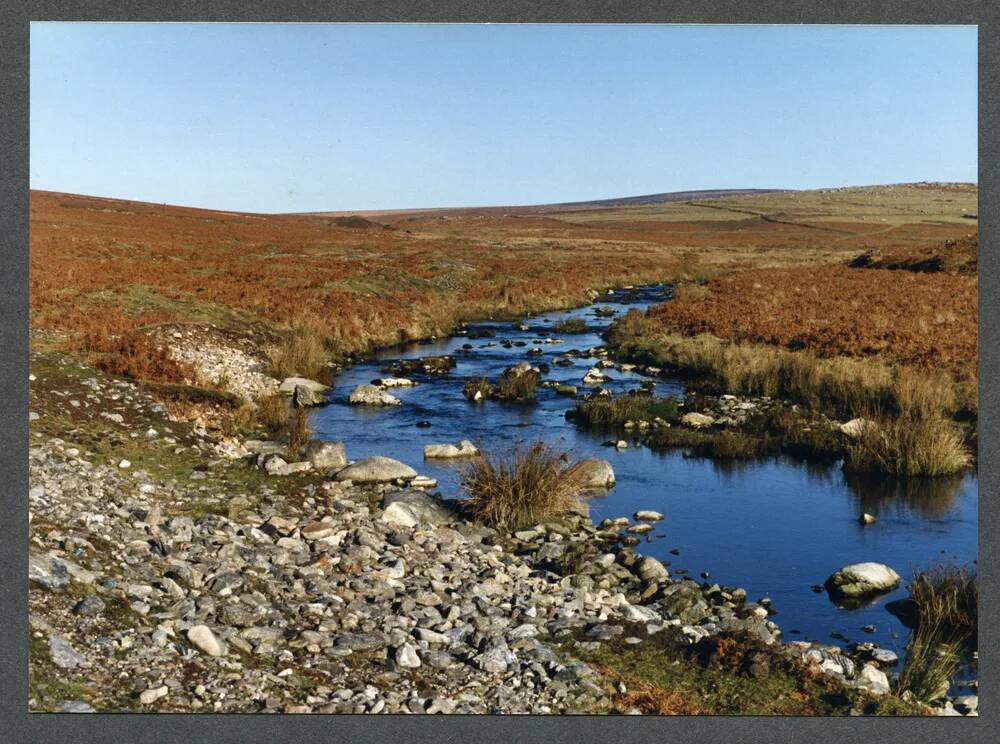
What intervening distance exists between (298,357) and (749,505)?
1154cm

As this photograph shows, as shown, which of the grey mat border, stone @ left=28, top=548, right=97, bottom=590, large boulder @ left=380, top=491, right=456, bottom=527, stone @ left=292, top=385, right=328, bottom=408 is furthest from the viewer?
stone @ left=292, top=385, right=328, bottom=408

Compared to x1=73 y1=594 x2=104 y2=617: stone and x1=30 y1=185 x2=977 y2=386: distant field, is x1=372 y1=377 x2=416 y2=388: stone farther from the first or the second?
x1=73 y1=594 x2=104 y2=617: stone

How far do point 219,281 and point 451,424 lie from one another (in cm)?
1384

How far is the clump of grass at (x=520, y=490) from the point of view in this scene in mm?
10938

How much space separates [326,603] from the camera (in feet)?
26.4

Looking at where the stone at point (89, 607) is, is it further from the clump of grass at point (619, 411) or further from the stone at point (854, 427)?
the stone at point (854, 427)

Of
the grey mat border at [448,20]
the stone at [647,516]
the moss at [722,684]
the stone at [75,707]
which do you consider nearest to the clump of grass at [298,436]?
the stone at [647,516]

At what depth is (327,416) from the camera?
17.0 metres

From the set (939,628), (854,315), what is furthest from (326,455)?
(854,315)

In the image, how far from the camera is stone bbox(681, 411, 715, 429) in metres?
16.3

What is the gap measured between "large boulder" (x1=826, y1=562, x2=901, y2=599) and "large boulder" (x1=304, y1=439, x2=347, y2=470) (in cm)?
659

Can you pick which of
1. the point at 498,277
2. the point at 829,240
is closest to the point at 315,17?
the point at 498,277

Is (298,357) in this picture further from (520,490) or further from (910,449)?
(910,449)

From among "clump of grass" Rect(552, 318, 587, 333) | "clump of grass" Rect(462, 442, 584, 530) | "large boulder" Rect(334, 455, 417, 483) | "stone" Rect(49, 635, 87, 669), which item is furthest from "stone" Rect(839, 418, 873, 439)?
"clump of grass" Rect(552, 318, 587, 333)
